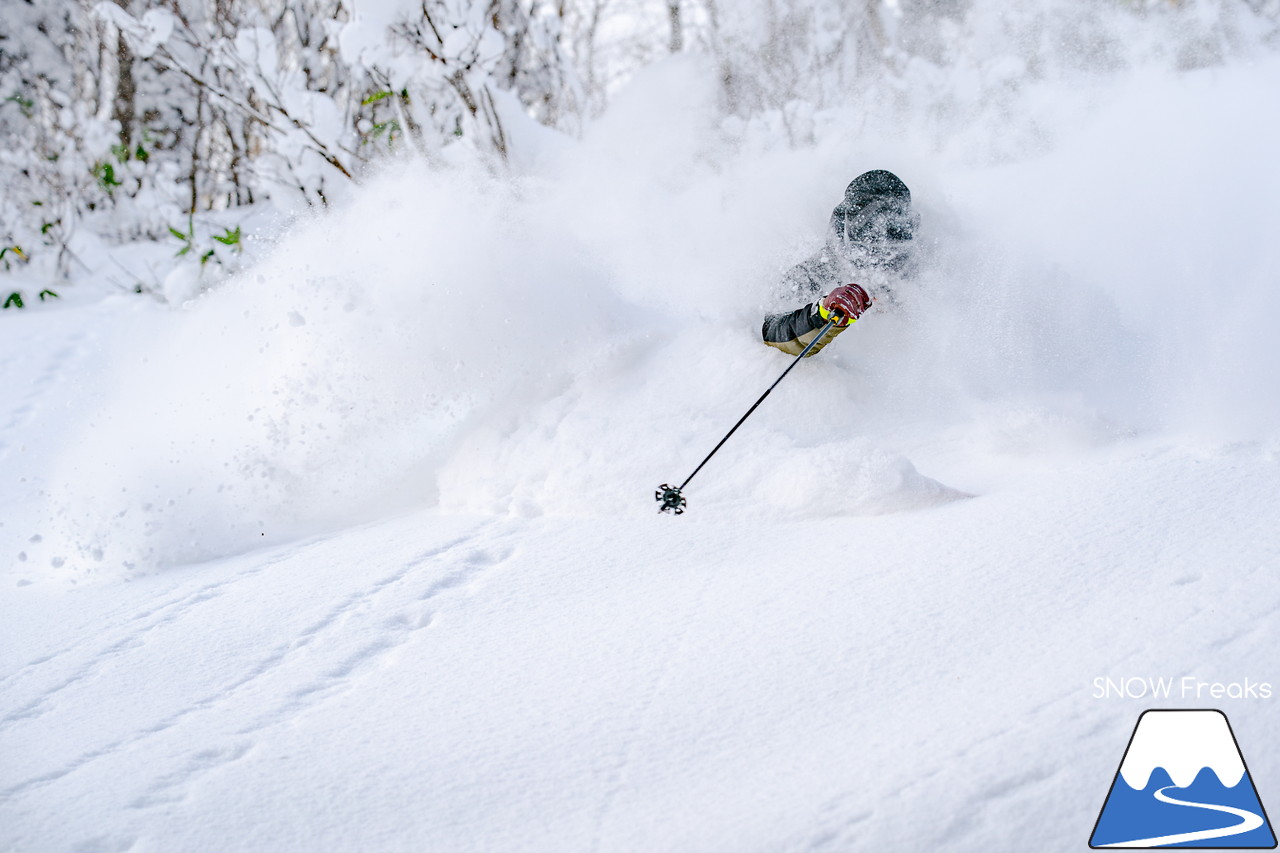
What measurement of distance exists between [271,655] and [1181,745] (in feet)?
6.69

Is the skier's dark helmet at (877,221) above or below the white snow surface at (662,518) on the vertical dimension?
above

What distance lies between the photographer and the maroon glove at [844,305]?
288 cm

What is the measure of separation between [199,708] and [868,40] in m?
10.1

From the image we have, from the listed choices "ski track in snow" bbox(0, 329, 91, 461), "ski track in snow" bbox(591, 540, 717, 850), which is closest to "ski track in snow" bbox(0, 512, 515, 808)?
"ski track in snow" bbox(591, 540, 717, 850)

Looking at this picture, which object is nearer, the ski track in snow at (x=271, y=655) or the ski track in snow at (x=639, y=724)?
the ski track in snow at (x=639, y=724)

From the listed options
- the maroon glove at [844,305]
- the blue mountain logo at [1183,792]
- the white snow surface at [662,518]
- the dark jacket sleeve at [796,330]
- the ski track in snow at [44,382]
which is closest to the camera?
the blue mountain logo at [1183,792]

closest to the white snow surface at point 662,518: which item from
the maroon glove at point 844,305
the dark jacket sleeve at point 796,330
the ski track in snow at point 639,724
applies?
the ski track in snow at point 639,724

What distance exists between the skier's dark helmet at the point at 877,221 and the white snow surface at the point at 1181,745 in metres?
2.11

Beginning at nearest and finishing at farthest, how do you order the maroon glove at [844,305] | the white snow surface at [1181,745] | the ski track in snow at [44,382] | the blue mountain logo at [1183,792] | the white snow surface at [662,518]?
the blue mountain logo at [1183,792], the white snow surface at [1181,745], the white snow surface at [662,518], the maroon glove at [844,305], the ski track in snow at [44,382]

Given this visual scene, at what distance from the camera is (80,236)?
802 centimetres

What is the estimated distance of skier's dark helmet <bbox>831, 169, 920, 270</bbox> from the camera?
3.22 meters

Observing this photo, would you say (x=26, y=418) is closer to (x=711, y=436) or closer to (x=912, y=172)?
(x=711, y=436)

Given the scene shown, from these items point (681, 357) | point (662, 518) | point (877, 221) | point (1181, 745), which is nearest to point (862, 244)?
point (877, 221)

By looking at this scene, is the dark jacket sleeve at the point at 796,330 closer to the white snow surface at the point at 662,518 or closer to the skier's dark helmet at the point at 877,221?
the white snow surface at the point at 662,518
